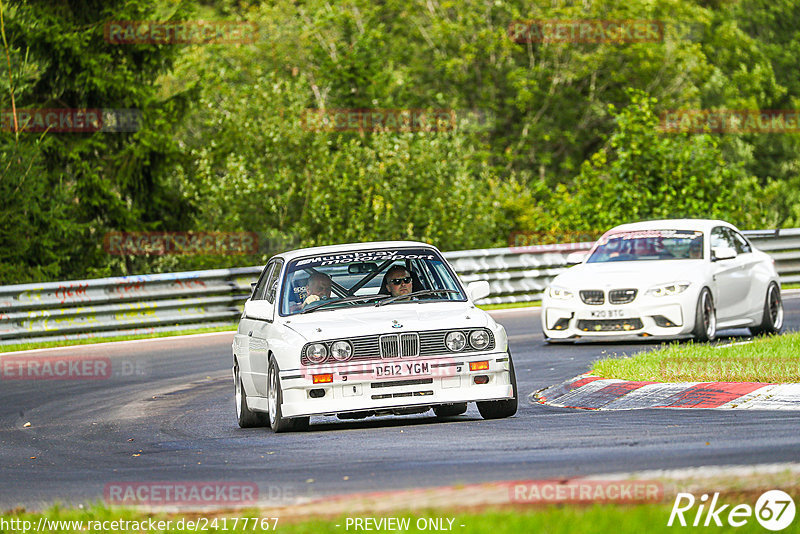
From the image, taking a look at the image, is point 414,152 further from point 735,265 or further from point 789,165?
point 789,165

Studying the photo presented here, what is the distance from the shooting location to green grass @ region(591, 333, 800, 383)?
1195 cm

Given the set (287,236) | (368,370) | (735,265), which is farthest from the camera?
(287,236)

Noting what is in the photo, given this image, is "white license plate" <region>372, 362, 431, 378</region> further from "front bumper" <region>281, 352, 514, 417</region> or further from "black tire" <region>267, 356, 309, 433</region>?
"black tire" <region>267, 356, 309, 433</region>

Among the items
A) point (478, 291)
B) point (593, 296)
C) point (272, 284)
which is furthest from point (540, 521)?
point (593, 296)

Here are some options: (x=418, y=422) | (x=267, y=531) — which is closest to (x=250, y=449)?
(x=418, y=422)

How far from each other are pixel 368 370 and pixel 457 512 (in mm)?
3920

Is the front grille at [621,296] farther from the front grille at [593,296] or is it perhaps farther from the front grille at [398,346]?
the front grille at [398,346]

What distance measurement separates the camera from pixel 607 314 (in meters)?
16.6

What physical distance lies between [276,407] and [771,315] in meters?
9.24

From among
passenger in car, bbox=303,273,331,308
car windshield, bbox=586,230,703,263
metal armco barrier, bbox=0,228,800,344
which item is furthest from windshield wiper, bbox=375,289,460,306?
metal armco barrier, bbox=0,228,800,344

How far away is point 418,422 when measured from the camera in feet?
36.3

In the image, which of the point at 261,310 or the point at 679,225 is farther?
the point at 679,225

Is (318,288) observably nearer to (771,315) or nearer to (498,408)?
(498,408)

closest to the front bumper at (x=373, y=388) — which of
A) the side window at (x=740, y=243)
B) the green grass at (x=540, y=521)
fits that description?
the green grass at (x=540, y=521)
